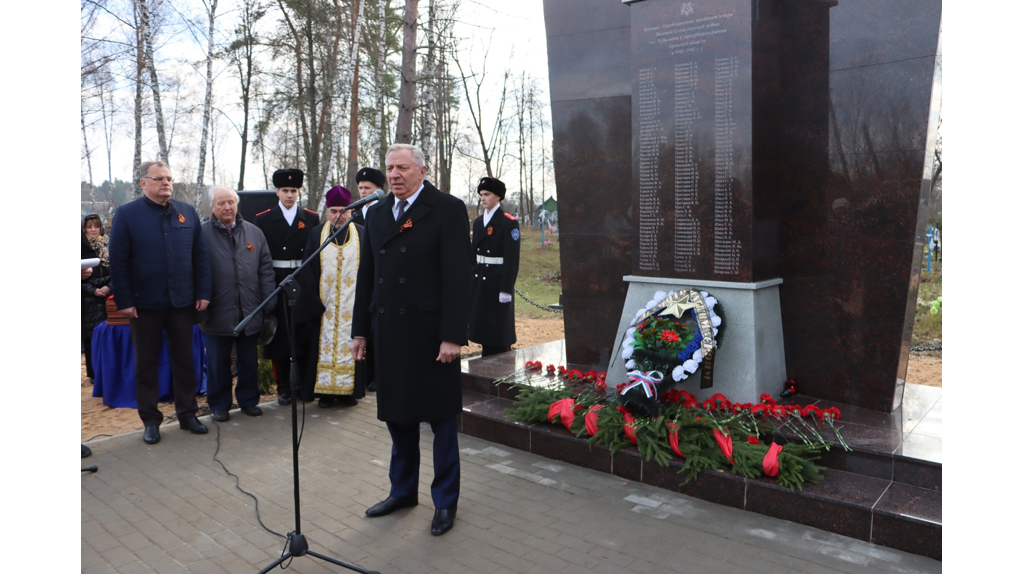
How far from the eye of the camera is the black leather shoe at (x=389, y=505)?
385 cm

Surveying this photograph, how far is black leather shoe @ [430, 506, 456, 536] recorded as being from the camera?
11.9 feet

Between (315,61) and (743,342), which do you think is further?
(315,61)

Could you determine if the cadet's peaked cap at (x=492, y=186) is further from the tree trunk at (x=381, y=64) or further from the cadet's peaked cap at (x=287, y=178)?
the tree trunk at (x=381, y=64)

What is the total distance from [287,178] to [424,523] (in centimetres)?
372

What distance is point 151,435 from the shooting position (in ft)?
17.2

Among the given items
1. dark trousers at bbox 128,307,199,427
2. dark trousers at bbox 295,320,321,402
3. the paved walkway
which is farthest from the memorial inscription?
dark trousers at bbox 128,307,199,427

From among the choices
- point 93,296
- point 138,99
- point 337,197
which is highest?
point 138,99

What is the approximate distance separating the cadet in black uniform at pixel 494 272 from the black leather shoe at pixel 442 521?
371cm

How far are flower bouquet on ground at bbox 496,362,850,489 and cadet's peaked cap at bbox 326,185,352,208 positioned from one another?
2.42m

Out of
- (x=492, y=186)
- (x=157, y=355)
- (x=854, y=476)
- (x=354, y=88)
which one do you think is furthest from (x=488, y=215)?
(x=354, y=88)

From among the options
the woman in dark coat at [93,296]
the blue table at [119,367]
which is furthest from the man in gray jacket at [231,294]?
the woman in dark coat at [93,296]

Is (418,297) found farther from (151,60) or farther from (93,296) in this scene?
(151,60)

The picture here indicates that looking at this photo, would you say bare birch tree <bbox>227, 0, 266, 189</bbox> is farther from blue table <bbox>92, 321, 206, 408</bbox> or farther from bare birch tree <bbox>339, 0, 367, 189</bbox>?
blue table <bbox>92, 321, 206, 408</bbox>

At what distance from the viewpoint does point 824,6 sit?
495 centimetres
